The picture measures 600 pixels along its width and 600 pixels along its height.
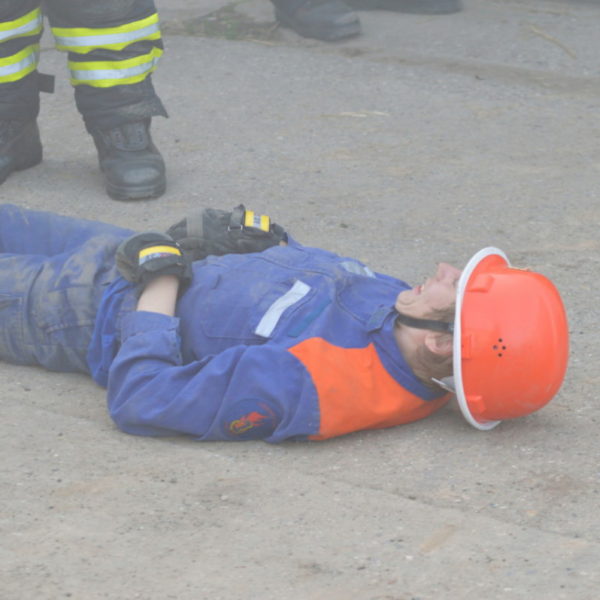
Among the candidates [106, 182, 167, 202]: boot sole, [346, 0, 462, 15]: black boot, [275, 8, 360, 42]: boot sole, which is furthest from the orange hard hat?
[346, 0, 462, 15]: black boot

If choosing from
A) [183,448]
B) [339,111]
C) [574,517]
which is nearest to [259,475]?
[183,448]

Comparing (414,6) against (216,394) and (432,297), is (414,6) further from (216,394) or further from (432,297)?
(216,394)

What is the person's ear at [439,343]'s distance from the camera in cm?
276

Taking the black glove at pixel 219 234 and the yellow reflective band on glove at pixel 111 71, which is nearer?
the black glove at pixel 219 234

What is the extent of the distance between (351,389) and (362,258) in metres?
1.23

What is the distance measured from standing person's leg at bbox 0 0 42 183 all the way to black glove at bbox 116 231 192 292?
1554mm

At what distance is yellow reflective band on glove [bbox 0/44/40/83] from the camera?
13.9 feet

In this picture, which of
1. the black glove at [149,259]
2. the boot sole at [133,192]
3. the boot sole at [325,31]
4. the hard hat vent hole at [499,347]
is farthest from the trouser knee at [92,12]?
the boot sole at [325,31]

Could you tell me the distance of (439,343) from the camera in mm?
2783

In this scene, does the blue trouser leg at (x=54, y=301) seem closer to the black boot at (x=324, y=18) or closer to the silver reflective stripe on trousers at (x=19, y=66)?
the silver reflective stripe on trousers at (x=19, y=66)

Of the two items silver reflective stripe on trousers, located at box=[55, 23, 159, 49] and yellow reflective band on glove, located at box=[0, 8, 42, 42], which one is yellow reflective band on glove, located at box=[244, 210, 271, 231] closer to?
silver reflective stripe on trousers, located at box=[55, 23, 159, 49]

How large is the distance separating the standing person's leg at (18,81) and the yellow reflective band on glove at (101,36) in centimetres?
11

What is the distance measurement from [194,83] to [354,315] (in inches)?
125

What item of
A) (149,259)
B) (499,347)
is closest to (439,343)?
(499,347)
